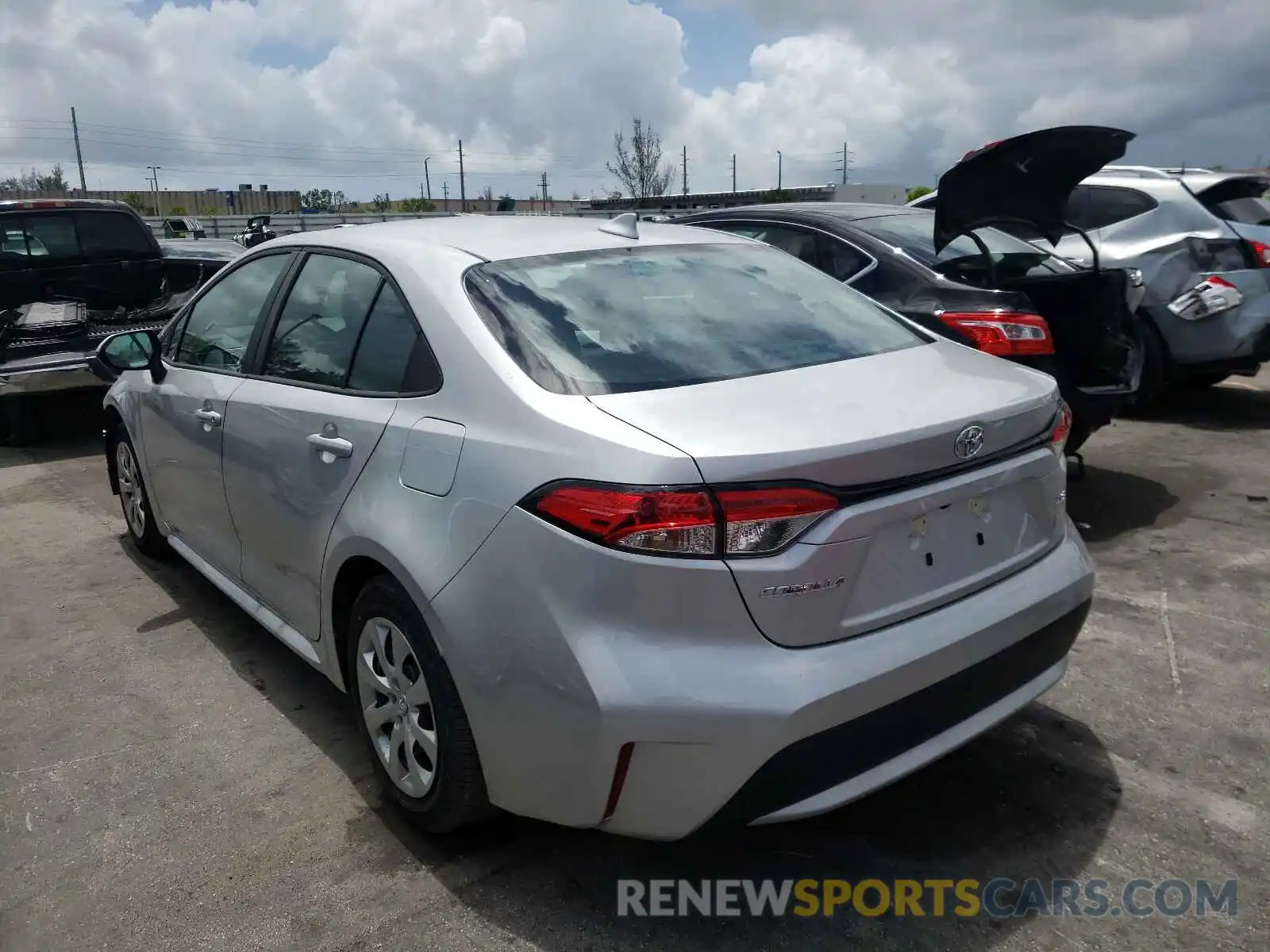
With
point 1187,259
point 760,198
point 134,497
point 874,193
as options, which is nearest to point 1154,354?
point 1187,259

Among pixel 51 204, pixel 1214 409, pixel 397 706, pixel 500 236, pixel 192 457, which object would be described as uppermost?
pixel 51 204

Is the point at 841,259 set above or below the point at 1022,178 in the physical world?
below

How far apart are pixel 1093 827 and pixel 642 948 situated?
1270mm

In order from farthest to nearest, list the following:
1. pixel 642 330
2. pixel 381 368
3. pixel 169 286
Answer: pixel 169 286 → pixel 381 368 → pixel 642 330

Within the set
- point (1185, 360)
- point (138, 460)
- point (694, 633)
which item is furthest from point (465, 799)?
point (1185, 360)

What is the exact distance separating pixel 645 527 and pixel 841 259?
12.1ft

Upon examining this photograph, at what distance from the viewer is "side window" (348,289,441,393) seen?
8.71 ft

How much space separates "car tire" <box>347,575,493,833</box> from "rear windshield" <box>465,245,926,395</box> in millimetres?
716

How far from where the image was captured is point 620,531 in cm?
203

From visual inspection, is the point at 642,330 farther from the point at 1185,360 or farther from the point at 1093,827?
the point at 1185,360

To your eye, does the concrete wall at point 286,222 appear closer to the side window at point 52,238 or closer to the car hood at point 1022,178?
the side window at point 52,238

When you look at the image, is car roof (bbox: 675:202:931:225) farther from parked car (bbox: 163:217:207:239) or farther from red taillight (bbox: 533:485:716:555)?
parked car (bbox: 163:217:207:239)

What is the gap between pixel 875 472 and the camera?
7.02ft

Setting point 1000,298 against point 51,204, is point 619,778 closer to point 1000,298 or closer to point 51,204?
point 1000,298
